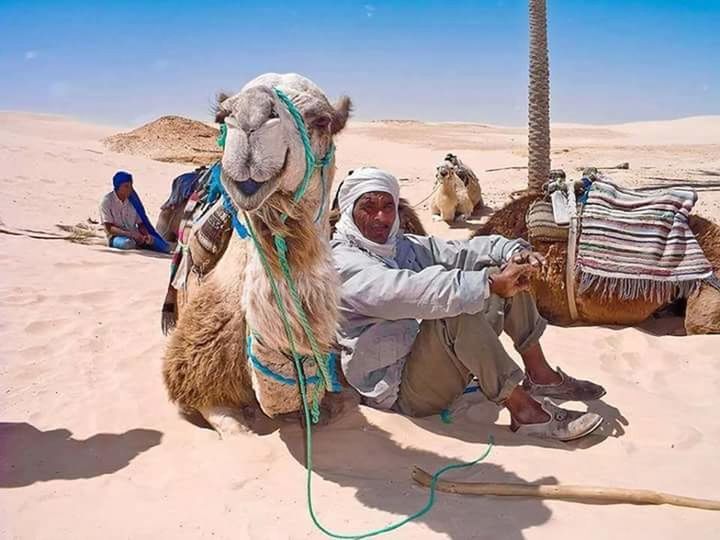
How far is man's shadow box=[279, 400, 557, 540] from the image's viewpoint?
2422 millimetres

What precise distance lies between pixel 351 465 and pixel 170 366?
3.21ft

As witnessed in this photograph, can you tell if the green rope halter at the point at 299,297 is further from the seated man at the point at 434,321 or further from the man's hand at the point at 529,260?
the man's hand at the point at 529,260

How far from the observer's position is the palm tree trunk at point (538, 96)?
9.99 meters

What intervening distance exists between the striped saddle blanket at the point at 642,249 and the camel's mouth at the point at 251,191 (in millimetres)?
3232

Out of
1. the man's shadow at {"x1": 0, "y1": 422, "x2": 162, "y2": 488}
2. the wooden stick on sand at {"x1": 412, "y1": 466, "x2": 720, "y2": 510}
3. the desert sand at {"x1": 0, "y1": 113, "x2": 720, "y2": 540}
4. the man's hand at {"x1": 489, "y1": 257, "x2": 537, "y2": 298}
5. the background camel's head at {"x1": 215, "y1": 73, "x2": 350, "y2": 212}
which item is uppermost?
the background camel's head at {"x1": 215, "y1": 73, "x2": 350, "y2": 212}

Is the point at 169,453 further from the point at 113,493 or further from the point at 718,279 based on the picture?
the point at 718,279

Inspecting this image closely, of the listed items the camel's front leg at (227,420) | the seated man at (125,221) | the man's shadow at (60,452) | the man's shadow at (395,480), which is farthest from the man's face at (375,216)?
the seated man at (125,221)

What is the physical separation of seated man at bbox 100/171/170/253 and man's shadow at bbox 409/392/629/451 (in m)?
5.20

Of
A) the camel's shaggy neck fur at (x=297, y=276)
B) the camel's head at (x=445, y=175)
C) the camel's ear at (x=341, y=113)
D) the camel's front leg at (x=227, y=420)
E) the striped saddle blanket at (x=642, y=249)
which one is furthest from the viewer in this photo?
the camel's head at (x=445, y=175)

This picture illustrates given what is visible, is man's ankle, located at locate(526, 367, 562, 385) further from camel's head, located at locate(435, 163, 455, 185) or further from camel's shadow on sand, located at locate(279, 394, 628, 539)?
camel's head, located at locate(435, 163, 455, 185)

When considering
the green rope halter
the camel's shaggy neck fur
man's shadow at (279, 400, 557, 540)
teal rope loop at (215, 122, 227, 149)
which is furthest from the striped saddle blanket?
teal rope loop at (215, 122, 227, 149)

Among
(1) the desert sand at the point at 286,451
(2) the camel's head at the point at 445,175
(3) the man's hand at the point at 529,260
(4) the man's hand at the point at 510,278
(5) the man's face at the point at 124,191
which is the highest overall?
(3) the man's hand at the point at 529,260

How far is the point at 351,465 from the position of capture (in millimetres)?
2934

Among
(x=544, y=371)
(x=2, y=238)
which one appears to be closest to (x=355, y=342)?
(x=544, y=371)
